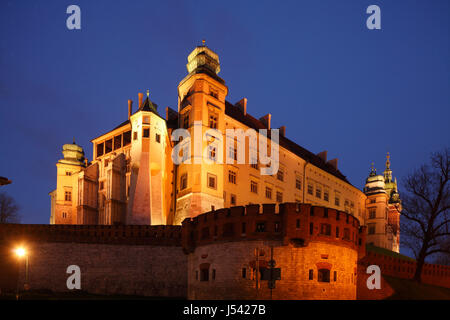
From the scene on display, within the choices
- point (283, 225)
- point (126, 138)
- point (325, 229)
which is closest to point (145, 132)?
point (126, 138)

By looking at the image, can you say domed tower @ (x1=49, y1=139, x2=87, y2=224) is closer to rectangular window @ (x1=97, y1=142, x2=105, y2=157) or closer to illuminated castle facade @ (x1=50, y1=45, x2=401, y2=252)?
illuminated castle facade @ (x1=50, y1=45, x2=401, y2=252)

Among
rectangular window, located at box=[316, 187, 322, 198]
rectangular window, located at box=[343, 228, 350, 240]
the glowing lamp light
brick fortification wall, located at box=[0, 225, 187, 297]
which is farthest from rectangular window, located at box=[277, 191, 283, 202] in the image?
the glowing lamp light

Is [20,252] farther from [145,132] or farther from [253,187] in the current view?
[253,187]

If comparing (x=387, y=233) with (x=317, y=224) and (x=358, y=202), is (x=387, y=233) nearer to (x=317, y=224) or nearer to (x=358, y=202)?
(x=358, y=202)

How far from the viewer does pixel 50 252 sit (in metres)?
41.4

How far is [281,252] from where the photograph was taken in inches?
1244

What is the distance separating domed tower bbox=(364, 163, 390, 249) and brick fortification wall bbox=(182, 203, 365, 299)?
57261 millimetres

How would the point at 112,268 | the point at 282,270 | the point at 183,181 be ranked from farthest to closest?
the point at 183,181 < the point at 112,268 < the point at 282,270

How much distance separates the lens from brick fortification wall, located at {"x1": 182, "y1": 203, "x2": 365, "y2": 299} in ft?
103

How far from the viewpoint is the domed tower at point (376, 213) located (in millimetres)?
88312

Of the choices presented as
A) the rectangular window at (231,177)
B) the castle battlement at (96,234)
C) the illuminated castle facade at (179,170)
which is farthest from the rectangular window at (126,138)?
the castle battlement at (96,234)

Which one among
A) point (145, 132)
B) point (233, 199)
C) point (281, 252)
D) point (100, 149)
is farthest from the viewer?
point (100, 149)

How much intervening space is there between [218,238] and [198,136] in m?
18.7

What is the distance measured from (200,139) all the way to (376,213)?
55.5m
